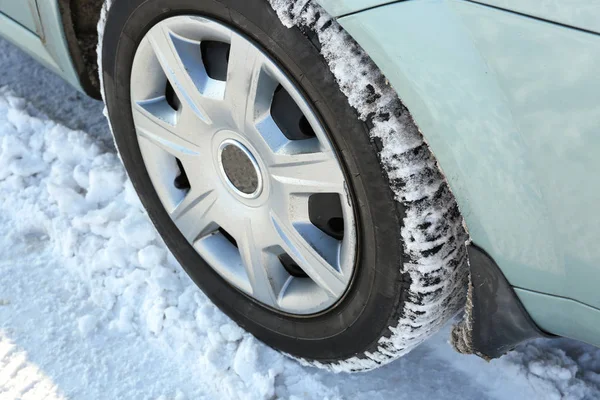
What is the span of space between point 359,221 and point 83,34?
1121mm

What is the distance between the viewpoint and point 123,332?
192cm

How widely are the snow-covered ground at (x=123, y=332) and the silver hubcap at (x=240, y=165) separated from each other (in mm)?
259

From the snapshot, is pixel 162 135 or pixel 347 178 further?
pixel 162 135

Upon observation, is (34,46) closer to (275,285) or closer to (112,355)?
(112,355)

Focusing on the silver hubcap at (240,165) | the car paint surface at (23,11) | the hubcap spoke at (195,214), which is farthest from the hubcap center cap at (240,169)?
the car paint surface at (23,11)

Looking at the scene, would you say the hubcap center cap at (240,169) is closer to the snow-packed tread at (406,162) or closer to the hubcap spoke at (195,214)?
the hubcap spoke at (195,214)

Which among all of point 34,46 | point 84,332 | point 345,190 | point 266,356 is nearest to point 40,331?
point 84,332

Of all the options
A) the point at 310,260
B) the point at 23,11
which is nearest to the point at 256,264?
the point at 310,260

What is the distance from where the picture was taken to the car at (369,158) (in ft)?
3.28

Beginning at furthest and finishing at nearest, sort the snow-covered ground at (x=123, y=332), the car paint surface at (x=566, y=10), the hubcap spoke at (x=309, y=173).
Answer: the snow-covered ground at (x=123, y=332)
the hubcap spoke at (x=309, y=173)
the car paint surface at (x=566, y=10)

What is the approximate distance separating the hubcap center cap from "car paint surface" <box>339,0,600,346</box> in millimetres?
455

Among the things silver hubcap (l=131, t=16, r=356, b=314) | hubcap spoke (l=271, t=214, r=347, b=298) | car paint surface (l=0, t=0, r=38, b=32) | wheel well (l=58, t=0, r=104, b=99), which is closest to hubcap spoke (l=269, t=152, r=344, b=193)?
silver hubcap (l=131, t=16, r=356, b=314)

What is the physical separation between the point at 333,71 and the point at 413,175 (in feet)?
0.78

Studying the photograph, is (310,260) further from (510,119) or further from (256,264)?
(510,119)
